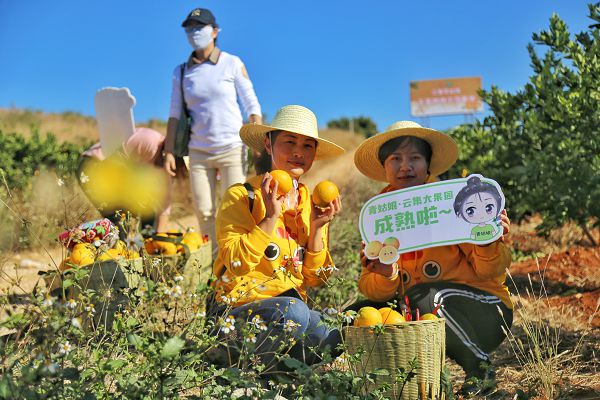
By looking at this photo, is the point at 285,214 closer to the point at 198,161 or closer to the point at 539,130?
the point at 198,161

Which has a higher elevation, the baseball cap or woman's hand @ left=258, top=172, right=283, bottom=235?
the baseball cap

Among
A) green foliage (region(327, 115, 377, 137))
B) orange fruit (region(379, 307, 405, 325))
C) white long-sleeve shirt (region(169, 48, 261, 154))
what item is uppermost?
green foliage (region(327, 115, 377, 137))

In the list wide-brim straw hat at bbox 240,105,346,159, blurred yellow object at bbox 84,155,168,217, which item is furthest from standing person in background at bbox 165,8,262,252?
wide-brim straw hat at bbox 240,105,346,159

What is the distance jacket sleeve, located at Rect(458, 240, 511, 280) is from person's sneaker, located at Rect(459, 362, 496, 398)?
395 mm

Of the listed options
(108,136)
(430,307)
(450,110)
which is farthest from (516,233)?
(450,110)

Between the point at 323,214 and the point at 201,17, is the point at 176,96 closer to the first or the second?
the point at 201,17

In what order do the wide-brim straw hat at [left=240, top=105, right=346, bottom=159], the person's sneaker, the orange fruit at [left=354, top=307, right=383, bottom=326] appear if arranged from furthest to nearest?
1. the wide-brim straw hat at [left=240, top=105, right=346, bottom=159]
2. the orange fruit at [left=354, top=307, right=383, bottom=326]
3. the person's sneaker

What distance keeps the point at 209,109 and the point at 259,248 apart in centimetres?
237

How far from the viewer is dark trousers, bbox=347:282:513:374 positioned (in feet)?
9.27

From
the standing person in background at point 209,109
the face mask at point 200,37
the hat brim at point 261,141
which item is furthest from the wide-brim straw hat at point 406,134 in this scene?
the face mask at point 200,37

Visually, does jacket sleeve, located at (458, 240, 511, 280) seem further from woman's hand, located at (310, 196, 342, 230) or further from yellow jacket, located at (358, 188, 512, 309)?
woman's hand, located at (310, 196, 342, 230)

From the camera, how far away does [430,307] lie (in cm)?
282

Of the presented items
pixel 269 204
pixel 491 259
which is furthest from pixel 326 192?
pixel 491 259

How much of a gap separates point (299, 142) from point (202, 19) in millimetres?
2258
